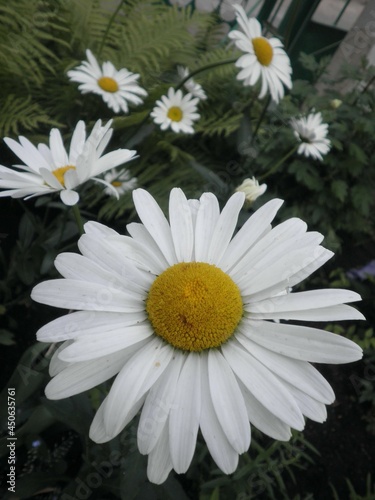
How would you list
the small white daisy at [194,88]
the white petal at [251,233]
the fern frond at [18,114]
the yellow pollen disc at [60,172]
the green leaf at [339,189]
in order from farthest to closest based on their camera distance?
the green leaf at [339,189] < the small white daisy at [194,88] < the fern frond at [18,114] < the yellow pollen disc at [60,172] < the white petal at [251,233]

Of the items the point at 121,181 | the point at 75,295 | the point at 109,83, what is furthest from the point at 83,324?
the point at 109,83

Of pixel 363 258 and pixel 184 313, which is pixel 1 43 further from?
pixel 363 258

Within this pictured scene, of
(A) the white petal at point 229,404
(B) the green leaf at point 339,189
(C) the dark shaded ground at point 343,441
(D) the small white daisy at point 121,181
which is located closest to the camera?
(A) the white petal at point 229,404

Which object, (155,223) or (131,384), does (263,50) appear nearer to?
(155,223)

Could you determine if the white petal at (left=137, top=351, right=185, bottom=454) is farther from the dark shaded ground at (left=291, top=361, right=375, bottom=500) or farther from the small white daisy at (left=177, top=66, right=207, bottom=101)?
the small white daisy at (left=177, top=66, right=207, bottom=101)

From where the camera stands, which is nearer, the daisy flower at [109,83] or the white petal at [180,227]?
the white petal at [180,227]

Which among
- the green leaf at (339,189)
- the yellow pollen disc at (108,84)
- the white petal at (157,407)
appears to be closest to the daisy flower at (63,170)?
the white petal at (157,407)

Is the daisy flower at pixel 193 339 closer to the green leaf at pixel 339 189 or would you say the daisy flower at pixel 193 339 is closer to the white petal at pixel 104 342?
the white petal at pixel 104 342
